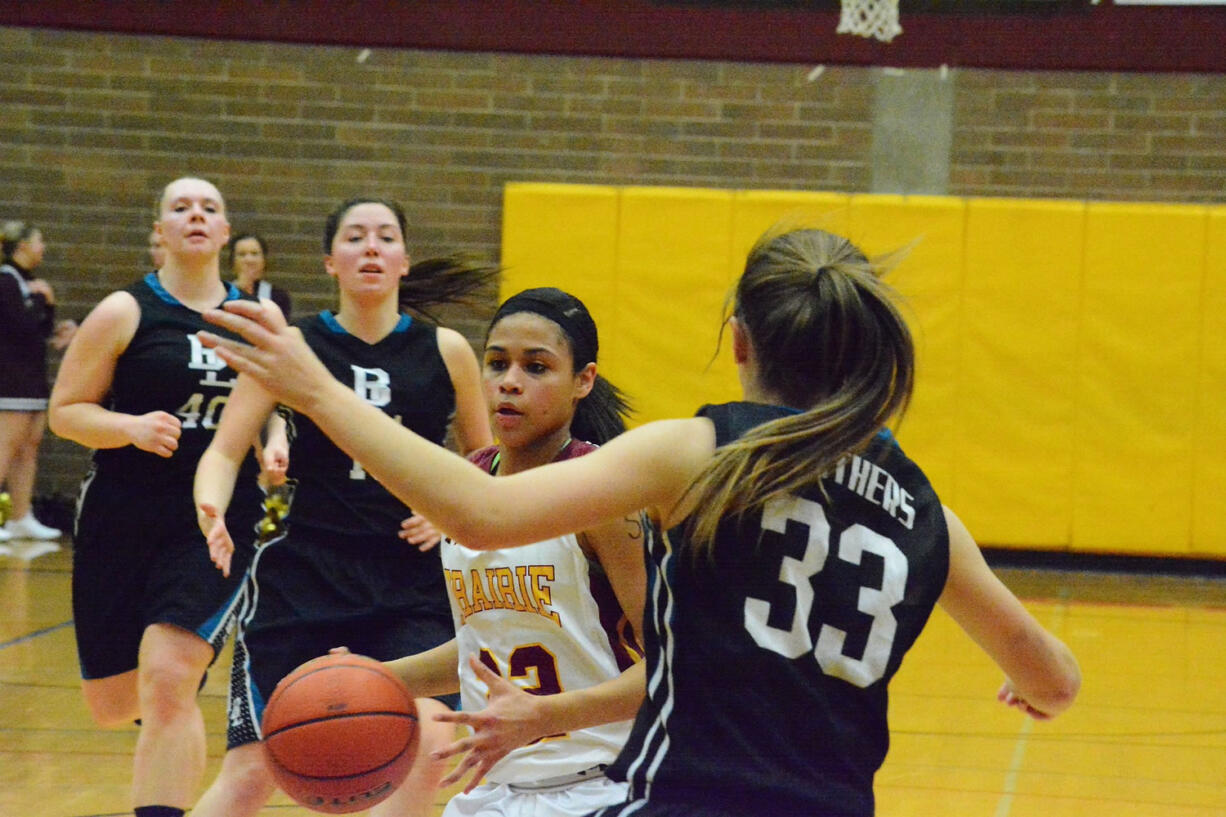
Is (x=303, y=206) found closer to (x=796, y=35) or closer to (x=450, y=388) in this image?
(x=796, y=35)

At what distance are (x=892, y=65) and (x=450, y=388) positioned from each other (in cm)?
631

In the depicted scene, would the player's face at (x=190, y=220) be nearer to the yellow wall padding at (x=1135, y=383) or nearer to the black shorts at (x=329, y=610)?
the black shorts at (x=329, y=610)

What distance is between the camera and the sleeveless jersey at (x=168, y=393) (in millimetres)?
3891

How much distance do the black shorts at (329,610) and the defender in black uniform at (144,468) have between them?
326 mm

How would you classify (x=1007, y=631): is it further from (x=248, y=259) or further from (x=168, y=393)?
(x=248, y=259)

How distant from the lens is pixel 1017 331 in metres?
8.97

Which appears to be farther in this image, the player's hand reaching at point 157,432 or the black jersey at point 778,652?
the player's hand reaching at point 157,432

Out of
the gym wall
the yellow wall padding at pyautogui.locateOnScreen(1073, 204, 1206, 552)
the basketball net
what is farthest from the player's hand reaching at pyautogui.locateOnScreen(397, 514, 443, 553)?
the yellow wall padding at pyautogui.locateOnScreen(1073, 204, 1206, 552)

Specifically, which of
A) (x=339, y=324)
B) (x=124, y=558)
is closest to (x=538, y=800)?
(x=339, y=324)

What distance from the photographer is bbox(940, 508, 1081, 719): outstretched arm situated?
190 cm

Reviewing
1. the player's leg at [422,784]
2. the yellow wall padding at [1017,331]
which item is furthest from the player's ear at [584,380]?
the yellow wall padding at [1017,331]

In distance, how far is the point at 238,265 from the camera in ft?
29.0

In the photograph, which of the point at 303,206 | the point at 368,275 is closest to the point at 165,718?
the point at 368,275

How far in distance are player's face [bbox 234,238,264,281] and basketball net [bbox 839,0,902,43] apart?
378 centimetres
